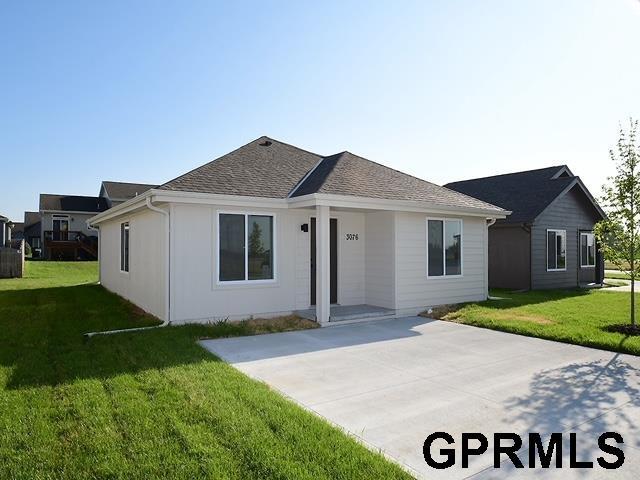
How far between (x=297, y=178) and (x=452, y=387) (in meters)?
6.94

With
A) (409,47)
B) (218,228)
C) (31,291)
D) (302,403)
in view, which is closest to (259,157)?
Result: (218,228)

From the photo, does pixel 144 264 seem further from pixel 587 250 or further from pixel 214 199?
pixel 587 250

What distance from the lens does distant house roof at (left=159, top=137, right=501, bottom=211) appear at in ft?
30.3

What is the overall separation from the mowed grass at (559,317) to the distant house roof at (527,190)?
3.83 meters

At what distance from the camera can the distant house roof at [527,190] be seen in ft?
54.7

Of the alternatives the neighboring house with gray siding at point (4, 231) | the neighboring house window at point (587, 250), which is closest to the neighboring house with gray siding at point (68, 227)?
the neighboring house with gray siding at point (4, 231)

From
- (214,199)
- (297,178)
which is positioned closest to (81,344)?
(214,199)

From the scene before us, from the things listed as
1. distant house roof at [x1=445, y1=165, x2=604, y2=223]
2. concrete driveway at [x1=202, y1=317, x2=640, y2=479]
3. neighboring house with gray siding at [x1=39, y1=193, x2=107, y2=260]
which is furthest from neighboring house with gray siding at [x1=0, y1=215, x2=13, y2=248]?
distant house roof at [x1=445, y1=165, x2=604, y2=223]

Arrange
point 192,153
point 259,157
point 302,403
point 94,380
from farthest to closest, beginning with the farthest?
point 192,153, point 259,157, point 94,380, point 302,403

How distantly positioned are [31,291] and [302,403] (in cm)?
1456

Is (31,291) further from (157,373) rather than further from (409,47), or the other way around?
(409,47)

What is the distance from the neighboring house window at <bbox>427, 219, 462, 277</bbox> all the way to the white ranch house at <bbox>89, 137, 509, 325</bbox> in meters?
0.03

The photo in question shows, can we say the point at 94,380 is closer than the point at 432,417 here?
No

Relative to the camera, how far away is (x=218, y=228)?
8859mm
